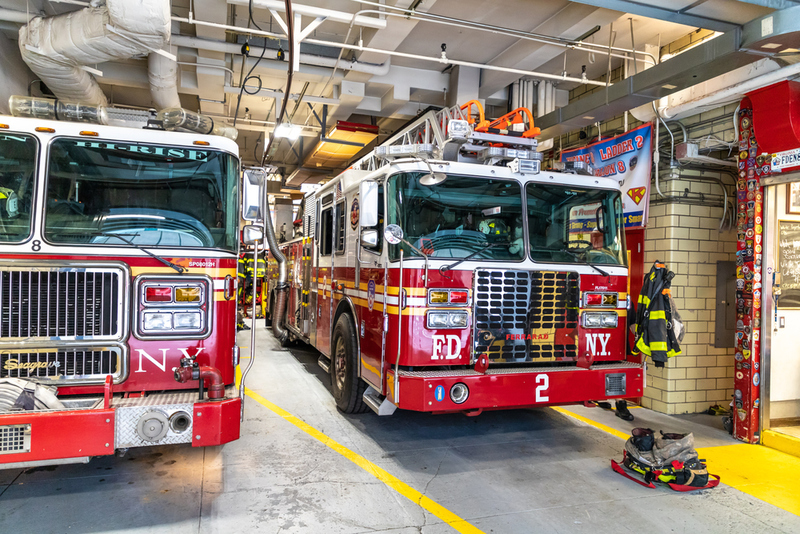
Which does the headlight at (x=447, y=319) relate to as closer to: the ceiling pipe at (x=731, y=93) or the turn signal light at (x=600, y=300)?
the turn signal light at (x=600, y=300)

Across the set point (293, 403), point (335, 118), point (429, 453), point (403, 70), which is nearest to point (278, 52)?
point (403, 70)

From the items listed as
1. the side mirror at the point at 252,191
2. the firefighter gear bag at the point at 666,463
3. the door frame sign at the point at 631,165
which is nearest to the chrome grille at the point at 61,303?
the side mirror at the point at 252,191

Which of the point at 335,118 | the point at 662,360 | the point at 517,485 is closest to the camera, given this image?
the point at 517,485

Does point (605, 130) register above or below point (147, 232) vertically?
above

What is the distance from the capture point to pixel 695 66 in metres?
5.08

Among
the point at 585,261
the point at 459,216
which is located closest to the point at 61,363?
the point at 459,216

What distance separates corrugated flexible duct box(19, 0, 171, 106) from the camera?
4.91 m

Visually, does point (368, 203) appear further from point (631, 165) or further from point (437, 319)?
point (631, 165)

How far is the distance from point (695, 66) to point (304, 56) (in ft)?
16.1

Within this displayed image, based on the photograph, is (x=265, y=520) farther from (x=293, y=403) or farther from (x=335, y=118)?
(x=335, y=118)

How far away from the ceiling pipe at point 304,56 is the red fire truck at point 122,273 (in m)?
3.30

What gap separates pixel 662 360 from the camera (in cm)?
538

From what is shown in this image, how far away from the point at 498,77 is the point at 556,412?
5.13m

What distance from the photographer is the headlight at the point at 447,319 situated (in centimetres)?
462
